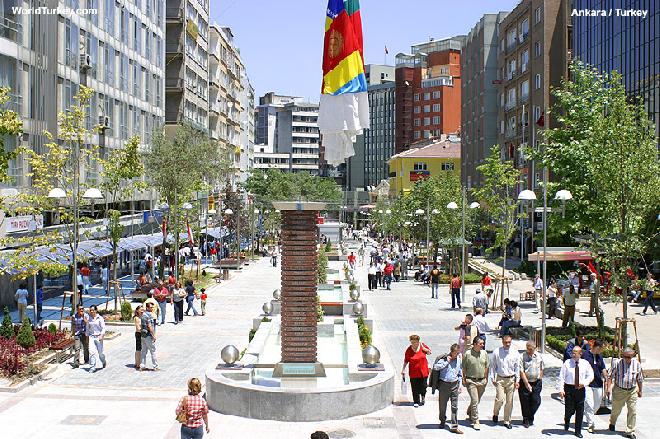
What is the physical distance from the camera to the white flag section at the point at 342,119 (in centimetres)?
1834

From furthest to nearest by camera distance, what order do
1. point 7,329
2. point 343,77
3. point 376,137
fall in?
point 376,137
point 7,329
point 343,77

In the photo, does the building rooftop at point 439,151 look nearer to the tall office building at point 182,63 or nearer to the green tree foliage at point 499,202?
Result: the tall office building at point 182,63

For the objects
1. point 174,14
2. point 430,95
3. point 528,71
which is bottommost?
point 528,71

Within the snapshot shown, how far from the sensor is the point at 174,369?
73.0 feet

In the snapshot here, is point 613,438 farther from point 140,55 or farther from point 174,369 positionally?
point 140,55

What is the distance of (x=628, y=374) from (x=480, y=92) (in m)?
77.9

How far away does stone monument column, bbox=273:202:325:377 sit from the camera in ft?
58.5

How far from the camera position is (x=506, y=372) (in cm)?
1602

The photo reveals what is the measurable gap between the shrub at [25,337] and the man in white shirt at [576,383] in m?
13.8

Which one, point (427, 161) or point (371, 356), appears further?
point (427, 161)

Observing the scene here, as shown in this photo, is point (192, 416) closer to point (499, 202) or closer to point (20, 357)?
point (20, 357)

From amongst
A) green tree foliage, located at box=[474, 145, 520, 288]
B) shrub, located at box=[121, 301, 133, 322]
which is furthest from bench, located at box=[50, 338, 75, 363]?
green tree foliage, located at box=[474, 145, 520, 288]

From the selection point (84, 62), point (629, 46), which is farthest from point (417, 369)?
point (629, 46)

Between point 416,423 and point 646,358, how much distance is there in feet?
32.9
